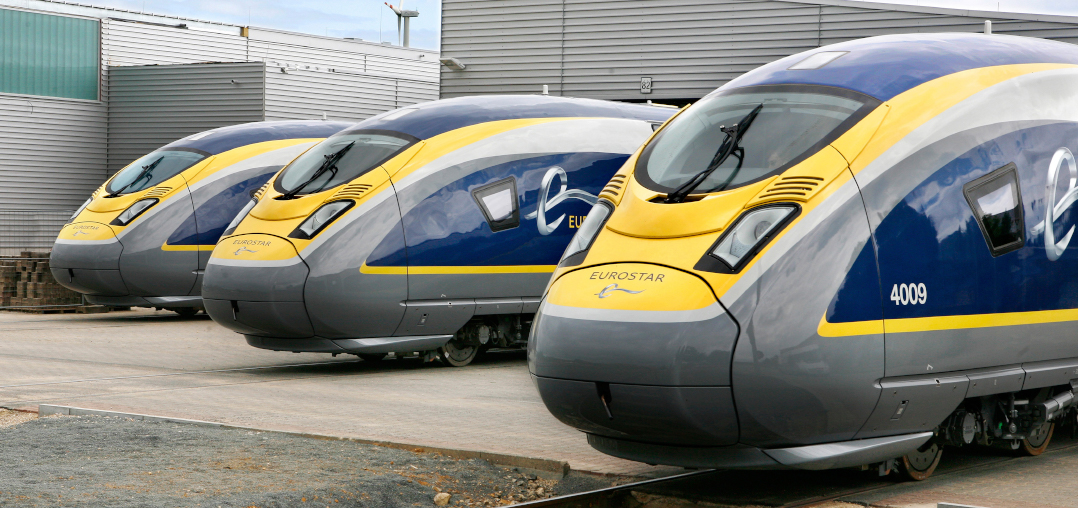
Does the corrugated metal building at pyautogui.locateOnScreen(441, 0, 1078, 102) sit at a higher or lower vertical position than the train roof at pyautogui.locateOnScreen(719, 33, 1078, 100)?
higher

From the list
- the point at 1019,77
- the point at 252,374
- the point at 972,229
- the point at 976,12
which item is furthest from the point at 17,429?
the point at 976,12

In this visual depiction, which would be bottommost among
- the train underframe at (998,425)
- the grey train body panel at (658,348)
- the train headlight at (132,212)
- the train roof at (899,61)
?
the train underframe at (998,425)

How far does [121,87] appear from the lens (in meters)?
29.8

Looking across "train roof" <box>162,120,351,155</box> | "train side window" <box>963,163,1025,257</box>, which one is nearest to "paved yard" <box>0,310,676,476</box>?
"train side window" <box>963,163,1025,257</box>

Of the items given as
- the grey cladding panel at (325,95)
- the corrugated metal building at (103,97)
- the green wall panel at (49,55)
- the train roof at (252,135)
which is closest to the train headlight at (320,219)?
the train roof at (252,135)

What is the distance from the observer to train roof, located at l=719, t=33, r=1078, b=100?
6.74 metres

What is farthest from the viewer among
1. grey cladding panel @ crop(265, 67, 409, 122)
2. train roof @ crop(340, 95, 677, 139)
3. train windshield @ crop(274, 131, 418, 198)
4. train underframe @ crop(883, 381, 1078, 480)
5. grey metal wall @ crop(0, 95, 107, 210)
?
grey metal wall @ crop(0, 95, 107, 210)

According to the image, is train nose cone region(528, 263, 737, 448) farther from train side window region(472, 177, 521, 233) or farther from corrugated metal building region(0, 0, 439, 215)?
corrugated metal building region(0, 0, 439, 215)

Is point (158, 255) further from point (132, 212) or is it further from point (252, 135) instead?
point (252, 135)

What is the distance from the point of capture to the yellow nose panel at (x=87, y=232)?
17.3 metres

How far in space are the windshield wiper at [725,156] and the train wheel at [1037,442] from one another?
9.70 feet

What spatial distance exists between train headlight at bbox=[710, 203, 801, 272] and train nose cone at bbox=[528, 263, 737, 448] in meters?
0.22

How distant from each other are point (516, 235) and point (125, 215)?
7726 millimetres

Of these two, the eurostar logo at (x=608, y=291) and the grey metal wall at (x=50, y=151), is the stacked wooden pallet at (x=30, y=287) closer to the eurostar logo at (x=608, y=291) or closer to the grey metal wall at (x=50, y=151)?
the grey metal wall at (x=50, y=151)
